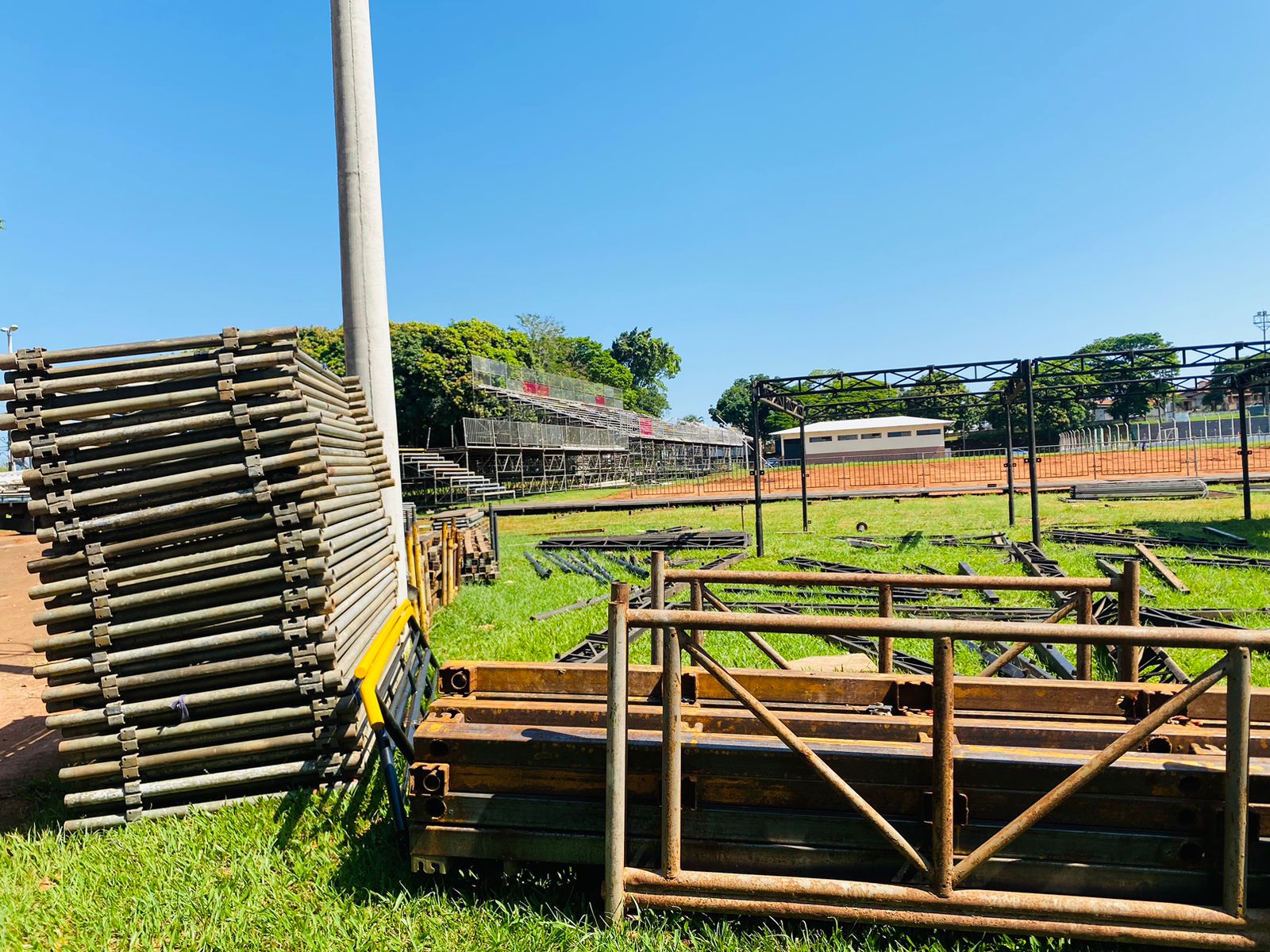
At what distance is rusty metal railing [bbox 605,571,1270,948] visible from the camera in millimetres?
2578

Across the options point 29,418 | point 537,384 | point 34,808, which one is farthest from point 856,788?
point 537,384

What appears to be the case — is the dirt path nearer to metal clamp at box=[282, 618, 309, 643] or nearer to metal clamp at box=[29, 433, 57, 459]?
metal clamp at box=[282, 618, 309, 643]

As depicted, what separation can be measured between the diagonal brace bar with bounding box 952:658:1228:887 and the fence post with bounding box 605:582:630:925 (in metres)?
1.31

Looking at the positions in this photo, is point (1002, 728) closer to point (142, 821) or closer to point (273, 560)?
point (273, 560)

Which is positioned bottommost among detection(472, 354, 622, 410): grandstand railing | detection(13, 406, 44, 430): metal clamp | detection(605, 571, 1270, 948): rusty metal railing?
detection(605, 571, 1270, 948): rusty metal railing

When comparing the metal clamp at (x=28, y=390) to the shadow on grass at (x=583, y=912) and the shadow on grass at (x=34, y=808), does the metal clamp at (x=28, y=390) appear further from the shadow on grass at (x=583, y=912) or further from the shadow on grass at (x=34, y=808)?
the shadow on grass at (x=583, y=912)

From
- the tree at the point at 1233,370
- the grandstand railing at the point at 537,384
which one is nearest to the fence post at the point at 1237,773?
the tree at the point at 1233,370

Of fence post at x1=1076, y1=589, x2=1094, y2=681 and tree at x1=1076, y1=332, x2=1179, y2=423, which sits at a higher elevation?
tree at x1=1076, y1=332, x2=1179, y2=423

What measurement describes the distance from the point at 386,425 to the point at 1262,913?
726cm

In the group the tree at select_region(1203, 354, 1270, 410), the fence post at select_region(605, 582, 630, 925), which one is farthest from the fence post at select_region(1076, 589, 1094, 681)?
the tree at select_region(1203, 354, 1270, 410)

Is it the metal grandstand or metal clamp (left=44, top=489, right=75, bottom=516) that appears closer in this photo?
metal clamp (left=44, top=489, right=75, bottom=516)

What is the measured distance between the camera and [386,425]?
294 inches

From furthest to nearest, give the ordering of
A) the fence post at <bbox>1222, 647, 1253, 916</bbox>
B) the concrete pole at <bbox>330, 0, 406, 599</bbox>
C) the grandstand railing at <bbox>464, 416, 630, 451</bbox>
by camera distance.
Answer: the grandstand railing at <bbox>464, 416, 630, 451</bbox>, the concrete pole at <bbox>330, 0, 406, 599</bbox>, the fence post at <bbox>1222, 647, 1253, 916</bbox>

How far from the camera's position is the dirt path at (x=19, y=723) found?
203 inches
